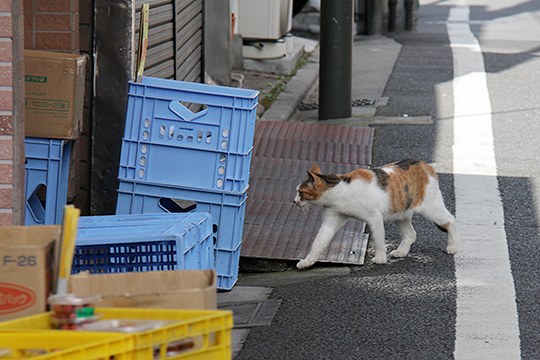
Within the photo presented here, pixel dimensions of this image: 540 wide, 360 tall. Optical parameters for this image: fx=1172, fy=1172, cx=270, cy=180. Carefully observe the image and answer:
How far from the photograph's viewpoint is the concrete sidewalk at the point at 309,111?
6.38 meters

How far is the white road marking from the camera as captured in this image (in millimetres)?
5719

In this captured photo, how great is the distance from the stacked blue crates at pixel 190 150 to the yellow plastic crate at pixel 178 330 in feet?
9.23

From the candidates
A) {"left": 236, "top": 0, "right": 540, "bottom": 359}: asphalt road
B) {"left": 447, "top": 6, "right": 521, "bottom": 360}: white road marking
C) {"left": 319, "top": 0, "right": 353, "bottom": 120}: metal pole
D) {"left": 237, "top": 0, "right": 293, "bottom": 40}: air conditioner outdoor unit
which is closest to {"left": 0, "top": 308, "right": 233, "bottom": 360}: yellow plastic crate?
{"left": 236, "top": 0, "right": 540, "bottom": 359}: asphalt road

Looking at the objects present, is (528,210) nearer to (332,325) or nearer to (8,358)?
(332,325)

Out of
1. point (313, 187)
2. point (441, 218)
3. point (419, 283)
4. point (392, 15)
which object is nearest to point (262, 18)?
point (441, 218)

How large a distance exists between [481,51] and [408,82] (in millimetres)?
3637

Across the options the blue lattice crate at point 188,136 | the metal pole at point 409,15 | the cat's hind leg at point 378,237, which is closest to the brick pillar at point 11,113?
the blue lattice crate at point 188,136

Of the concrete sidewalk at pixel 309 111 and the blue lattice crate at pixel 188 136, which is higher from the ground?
the blue lattice crate at pixel 188 136

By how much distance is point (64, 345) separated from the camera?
11.1 ft

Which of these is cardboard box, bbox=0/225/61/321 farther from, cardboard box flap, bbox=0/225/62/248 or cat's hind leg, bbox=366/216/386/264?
cat's hind leg, bbox=366/216/386/264

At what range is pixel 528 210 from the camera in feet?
28.1

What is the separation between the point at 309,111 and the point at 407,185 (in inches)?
244

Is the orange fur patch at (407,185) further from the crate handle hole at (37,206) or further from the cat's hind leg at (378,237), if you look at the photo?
the crate handle hole at (37,206)

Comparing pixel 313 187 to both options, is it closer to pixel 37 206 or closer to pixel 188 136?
pixel 188 136
